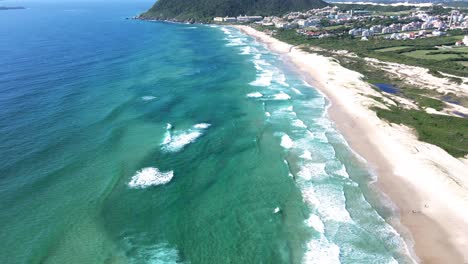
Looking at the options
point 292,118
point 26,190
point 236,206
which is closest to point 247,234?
point 236,206

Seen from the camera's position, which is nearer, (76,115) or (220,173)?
(220,173)

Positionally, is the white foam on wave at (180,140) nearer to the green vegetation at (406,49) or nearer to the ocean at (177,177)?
the ocean at (177,177)

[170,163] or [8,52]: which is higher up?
[8,52]

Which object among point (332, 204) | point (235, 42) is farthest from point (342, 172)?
point (235, 42)

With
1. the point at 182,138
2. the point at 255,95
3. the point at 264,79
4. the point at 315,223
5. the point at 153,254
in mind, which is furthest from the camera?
the point at 264,79

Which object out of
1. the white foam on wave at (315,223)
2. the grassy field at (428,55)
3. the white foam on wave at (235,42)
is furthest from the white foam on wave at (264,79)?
the white foam on wave at (235,42)

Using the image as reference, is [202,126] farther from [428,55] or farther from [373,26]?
[373,26]

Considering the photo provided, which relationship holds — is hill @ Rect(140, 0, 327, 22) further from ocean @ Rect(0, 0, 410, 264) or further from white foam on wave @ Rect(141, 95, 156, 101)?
white foam on wave @ Rect(141, 95, 156, 101)

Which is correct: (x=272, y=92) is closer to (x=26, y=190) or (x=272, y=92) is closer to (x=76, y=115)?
(x=76, y=115)
